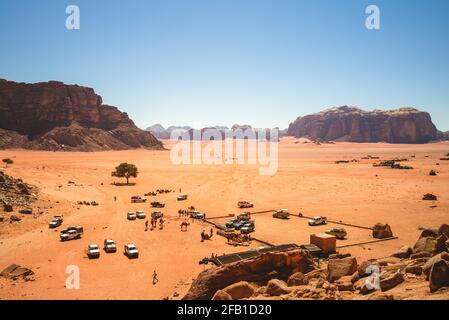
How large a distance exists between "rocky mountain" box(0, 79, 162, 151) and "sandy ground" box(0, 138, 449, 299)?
226 feet

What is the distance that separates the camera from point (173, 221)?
37812mm

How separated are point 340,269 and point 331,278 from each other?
31.0 inches

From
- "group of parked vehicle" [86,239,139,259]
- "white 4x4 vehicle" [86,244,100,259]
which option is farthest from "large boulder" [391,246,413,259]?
"white 4x4 vehicle" [86,244,100,259]

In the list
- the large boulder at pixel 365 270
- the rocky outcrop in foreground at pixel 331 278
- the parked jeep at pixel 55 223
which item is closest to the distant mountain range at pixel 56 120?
the parked jeep at pixel 55 223

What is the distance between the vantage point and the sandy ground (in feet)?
70.2

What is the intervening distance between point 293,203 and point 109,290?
32156 mm

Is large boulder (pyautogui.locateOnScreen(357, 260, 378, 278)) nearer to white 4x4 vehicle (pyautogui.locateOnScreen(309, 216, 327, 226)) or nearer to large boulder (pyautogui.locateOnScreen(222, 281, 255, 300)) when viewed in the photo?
large boulder (pyautogui.locateOnScreen(222, 281, 255, 300))

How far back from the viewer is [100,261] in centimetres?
2483

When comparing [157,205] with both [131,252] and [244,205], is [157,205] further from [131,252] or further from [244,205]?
[131,252]

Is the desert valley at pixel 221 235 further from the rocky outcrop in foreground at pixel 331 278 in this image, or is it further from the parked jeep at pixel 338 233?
the parked jeep at pixel 338 233

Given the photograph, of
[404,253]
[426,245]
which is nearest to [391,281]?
[426,245]

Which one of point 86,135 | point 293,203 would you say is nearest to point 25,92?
point 86,135

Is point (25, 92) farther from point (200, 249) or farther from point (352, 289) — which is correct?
point (352, 289)
